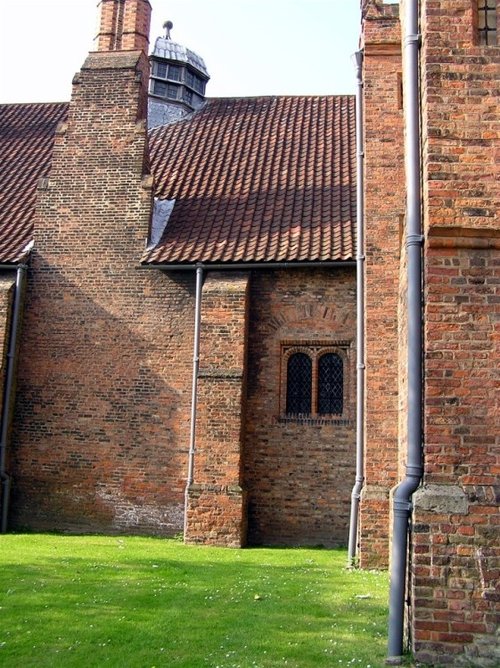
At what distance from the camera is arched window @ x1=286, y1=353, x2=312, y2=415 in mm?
13523

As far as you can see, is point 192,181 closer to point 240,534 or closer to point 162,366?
point 162,366

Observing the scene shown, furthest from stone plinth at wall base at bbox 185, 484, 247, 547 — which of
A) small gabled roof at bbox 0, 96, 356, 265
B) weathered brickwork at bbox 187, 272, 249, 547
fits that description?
small gabled roof at bbox 0, 96, 356, 265

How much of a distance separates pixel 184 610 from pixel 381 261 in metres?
5.87

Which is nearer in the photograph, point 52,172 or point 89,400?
point 89,400

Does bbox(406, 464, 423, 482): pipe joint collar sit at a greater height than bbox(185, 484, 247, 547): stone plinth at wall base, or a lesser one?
greater

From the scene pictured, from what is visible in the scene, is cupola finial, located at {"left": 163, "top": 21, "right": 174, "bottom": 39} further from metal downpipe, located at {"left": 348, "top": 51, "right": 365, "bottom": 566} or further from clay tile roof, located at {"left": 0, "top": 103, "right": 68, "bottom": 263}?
metal downpipe, located at {"left": 348, "top": 51, "right": 365, "bottom": 566}

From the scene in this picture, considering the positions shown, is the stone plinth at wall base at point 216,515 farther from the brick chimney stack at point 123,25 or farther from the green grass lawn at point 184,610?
the brick chimney stack at point 123,25

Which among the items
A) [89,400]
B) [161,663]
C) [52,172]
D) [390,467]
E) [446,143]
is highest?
[52,172]

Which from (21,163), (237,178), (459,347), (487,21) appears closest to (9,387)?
(21,163)

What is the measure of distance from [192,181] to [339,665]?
484 inches

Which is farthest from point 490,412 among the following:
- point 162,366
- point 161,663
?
point 162,366

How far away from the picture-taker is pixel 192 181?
53.4ft

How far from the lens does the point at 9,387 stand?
1393 centimetres

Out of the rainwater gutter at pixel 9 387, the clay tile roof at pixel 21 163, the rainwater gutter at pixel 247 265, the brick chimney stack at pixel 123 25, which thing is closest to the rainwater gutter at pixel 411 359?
the rainwater gutter at pixel 247 265
